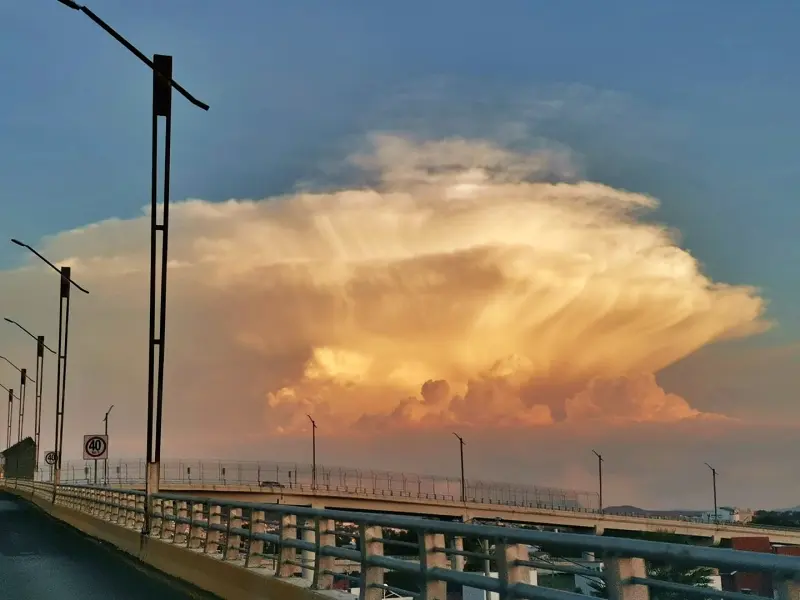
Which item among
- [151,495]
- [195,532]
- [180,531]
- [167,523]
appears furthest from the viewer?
[151,495]

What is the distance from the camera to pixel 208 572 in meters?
18.2

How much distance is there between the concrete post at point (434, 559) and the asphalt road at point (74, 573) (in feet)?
25.2

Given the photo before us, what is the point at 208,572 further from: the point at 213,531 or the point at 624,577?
Answer: the point at 624,577

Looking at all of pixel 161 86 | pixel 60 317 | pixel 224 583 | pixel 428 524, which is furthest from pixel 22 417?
pixel 428 524

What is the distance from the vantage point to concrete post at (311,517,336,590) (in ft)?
43.7

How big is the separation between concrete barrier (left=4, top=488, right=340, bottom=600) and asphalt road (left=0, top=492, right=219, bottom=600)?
0.87 feet

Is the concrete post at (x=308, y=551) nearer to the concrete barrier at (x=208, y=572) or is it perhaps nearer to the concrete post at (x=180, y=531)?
the concrete barrier at (x=208, y=572)

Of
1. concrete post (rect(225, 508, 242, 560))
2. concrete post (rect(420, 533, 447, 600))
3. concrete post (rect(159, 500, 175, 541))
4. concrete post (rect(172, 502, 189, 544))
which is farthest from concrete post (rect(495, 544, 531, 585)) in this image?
Answer: concrete post (rect(159, 500, 175, 541))

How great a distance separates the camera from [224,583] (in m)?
17.1

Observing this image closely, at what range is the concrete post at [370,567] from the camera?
11.9m

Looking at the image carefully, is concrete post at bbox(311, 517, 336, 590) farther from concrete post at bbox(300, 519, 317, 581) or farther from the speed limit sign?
the speed limit sign

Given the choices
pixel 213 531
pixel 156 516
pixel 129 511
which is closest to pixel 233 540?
pixel 213 531

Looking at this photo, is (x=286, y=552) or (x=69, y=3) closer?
(x=286, y=552)

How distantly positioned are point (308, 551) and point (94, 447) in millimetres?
34587
